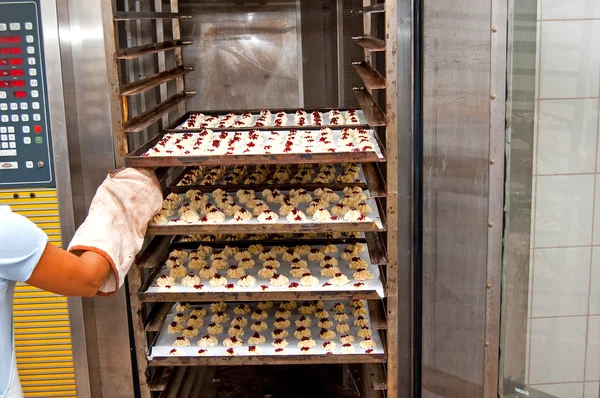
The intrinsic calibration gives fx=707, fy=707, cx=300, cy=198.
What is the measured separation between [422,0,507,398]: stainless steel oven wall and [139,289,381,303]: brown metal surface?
0.45 metres

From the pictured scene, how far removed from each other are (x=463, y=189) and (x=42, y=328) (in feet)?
6.80

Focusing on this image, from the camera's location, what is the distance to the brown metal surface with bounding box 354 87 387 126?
2965mm

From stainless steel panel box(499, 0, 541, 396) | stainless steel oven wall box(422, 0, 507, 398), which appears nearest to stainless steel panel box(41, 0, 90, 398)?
stainless steel oven wall box(422, 0, 507, 398)

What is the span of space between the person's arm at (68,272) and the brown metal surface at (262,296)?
46cm

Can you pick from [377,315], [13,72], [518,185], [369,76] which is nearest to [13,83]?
[13,72]

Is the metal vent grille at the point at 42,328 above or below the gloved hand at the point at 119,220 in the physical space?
below

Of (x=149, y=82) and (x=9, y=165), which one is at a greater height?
(x=149, y=82)

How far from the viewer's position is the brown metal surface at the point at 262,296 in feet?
9.89

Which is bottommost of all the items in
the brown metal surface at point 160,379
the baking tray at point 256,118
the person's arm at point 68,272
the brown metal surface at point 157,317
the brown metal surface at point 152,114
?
the brown metal surface at point 160,379

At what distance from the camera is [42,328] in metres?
3.38

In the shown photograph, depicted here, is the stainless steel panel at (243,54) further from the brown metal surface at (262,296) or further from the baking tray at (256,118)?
the brown metal surface at (262,296)

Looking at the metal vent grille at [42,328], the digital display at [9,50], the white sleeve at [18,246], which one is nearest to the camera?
the white sleeve at [18,246]

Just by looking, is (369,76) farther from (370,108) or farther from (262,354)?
(262,354)

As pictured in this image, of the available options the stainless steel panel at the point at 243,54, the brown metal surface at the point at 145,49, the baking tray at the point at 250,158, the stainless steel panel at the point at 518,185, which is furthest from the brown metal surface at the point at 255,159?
the stainless steel panel at the point at 243,54
